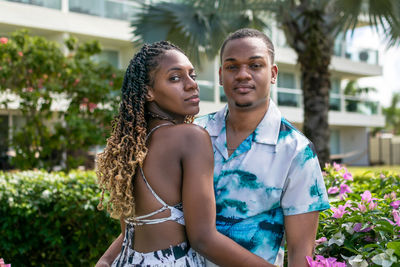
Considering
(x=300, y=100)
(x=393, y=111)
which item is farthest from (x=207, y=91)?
(x=393, y=111)

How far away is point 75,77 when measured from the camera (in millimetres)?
8648

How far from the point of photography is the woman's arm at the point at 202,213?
1750 mm

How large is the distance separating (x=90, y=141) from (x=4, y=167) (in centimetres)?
773

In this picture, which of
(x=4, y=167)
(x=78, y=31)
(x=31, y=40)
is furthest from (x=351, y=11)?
(x=78, y=31)

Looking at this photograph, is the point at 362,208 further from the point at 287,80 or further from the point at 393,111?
the point at 393,111

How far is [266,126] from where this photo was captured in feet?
6.84

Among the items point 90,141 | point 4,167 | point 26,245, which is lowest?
point 4,167

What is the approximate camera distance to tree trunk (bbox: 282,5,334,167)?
26.3ft

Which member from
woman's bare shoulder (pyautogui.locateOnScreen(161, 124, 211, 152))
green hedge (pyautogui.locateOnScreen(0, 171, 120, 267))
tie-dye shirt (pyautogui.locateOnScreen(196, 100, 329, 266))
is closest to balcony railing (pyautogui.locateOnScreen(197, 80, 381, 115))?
green hedge (pyautogui.locateOnScreen(0, 171, 120, 267))

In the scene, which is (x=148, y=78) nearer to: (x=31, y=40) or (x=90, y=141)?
(x=90, y=141)

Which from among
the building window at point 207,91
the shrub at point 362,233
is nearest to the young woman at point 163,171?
the shrub at point 362,233

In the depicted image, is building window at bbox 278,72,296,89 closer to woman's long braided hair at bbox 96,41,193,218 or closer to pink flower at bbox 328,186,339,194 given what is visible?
pink flower at bbox 328,186,339,194

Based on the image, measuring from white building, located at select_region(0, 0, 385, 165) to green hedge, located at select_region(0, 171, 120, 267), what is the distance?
463cm

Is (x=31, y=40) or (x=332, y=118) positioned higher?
(x=31, y=40)
